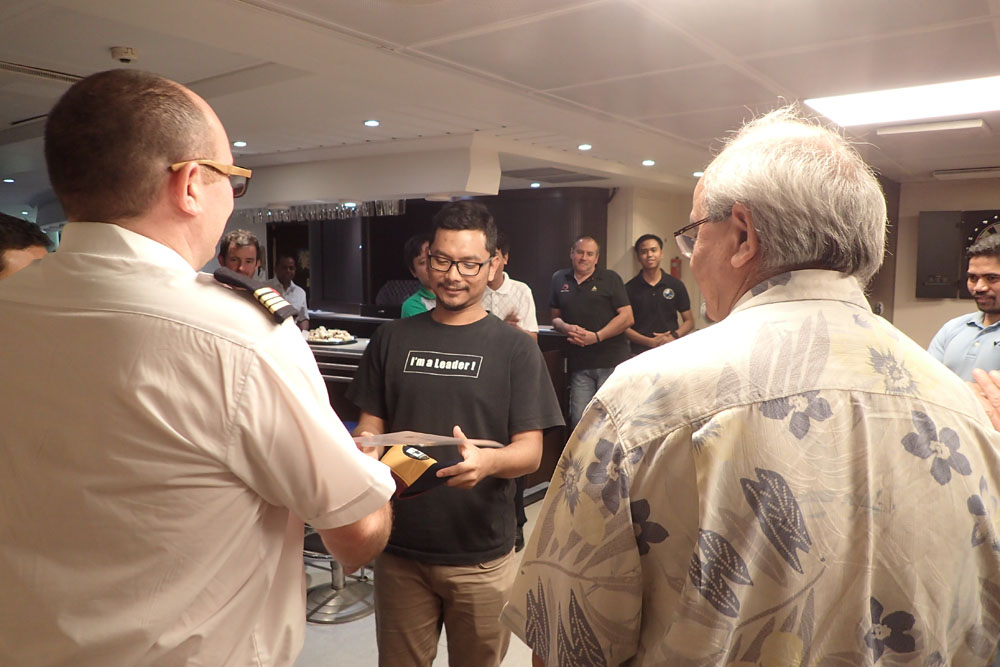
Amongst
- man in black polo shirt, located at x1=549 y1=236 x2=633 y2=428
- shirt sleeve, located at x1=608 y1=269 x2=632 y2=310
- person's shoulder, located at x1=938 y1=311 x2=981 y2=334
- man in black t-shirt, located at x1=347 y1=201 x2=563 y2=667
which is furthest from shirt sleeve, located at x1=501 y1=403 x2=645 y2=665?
shirt sleeve, located at x1=608 y1=269 x2=632 y2=310

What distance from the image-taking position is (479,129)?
5.30 metres

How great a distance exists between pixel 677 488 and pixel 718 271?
0.35 meters

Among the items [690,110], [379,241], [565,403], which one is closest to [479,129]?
[690,110]

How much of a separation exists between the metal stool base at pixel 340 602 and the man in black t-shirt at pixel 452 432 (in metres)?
1.27

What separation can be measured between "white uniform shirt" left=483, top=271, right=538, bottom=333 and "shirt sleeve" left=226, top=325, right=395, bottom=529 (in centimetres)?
341

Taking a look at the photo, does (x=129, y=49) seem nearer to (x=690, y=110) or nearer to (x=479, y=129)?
(x=479, y=129)

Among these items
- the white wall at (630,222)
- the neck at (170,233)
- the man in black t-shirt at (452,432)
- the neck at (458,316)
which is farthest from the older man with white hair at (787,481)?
the white wall at (630,222)

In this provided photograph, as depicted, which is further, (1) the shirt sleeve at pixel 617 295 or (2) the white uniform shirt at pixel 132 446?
(1) the shirt sleeve at pixel 617 295

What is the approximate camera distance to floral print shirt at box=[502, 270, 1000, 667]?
847 millimetres

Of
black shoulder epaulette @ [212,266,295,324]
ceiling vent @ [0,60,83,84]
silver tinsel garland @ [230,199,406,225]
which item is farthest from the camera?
silver tinsel garland @ [230,199,406,225]

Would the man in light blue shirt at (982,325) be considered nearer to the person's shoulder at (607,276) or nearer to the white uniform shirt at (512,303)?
the white uniform shirt at (512,303)

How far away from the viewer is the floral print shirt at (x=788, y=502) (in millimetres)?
847

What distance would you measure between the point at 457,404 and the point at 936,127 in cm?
478

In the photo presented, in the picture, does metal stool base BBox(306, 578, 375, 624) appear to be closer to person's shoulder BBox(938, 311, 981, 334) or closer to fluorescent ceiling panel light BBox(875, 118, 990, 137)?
person's shoulder BBox(938, 311, 981, 334)
